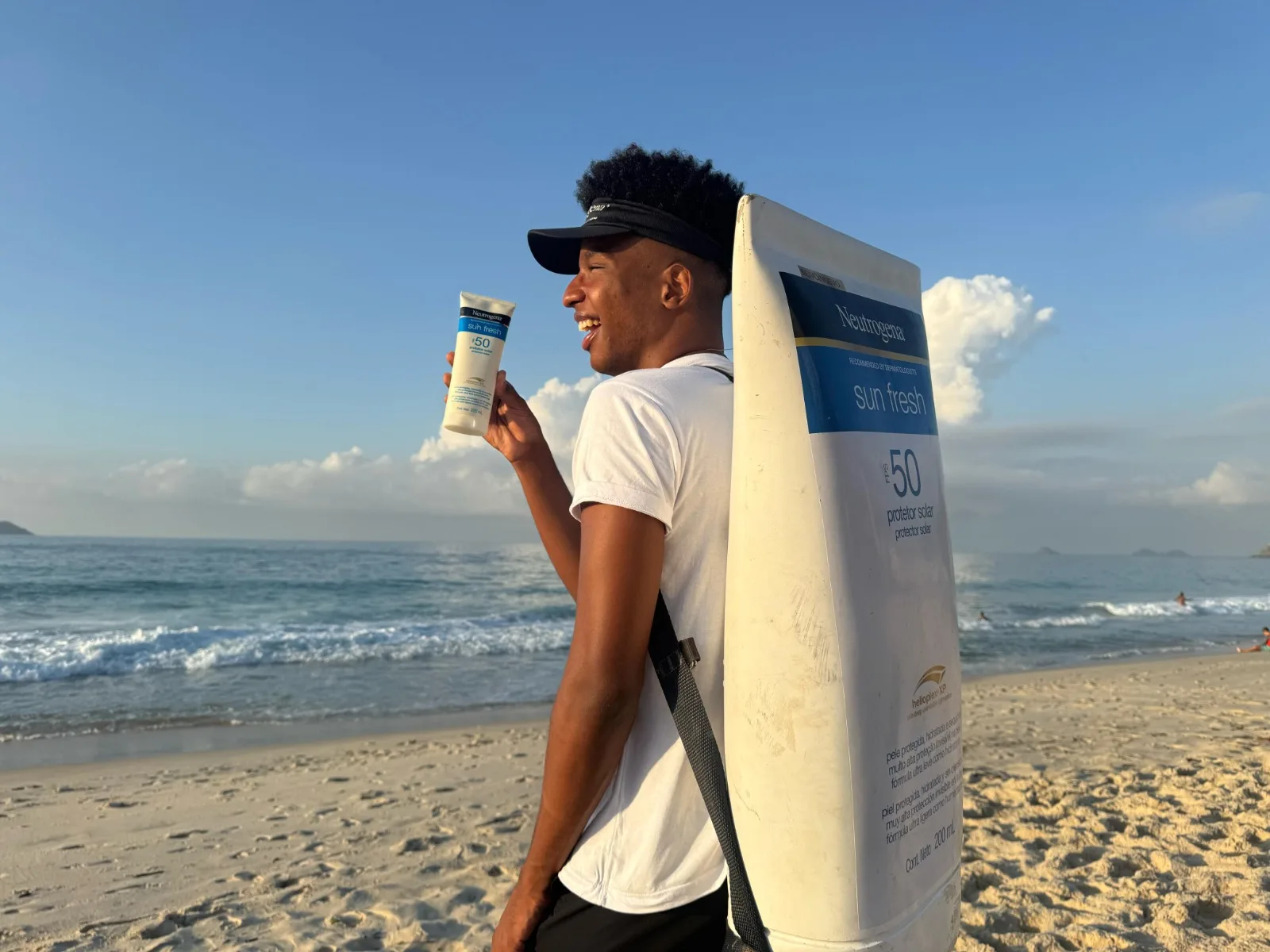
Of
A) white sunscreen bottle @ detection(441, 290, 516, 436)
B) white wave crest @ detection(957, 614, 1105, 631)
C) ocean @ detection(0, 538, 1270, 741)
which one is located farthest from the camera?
white wave crest @ detection(957, 614, 1105, 631)

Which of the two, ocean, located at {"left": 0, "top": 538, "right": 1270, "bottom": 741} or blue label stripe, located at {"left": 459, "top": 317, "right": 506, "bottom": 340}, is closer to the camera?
blue label stripe, located at {"left": 459, "top": 317, "right": 506, "bottom": 340}

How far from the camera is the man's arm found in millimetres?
1283

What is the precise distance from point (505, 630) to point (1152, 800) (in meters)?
15.8


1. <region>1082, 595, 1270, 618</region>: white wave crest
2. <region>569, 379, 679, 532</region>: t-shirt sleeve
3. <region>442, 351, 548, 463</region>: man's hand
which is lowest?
<region>1082, 595, 1270, 618</region>: white wave crest

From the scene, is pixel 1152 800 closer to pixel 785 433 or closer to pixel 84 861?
pixel 785 433

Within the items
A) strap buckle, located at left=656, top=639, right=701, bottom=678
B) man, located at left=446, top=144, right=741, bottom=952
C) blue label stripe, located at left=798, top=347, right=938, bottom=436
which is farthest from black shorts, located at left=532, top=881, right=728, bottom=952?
blue label stripe, located at left=798, top=347, right=938, bottom=436

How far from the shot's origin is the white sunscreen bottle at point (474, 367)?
6.15 feet

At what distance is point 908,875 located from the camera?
1.36m

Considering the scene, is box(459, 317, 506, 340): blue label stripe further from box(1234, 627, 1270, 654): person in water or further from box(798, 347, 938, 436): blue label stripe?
box(1234, 627, 1270, 654): person in water

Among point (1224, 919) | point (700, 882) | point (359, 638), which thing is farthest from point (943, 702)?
point (359, 638)

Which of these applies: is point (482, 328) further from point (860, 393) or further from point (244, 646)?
point (244, 646)

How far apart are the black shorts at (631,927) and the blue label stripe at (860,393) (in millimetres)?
822

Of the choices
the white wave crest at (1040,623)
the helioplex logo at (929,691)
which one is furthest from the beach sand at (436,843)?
the white wave crest at (1040,623)

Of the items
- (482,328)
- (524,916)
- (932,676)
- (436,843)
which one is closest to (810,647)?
(932,676)
